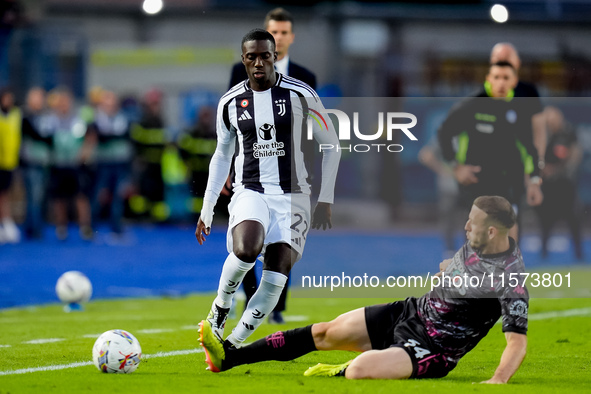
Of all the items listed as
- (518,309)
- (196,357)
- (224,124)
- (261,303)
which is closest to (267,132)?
(224,124)

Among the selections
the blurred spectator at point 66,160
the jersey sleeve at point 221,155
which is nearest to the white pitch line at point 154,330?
the jersey sleeve at point 221,155

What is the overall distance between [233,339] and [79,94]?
14.9 m

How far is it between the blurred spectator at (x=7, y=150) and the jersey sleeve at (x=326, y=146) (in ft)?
32.2

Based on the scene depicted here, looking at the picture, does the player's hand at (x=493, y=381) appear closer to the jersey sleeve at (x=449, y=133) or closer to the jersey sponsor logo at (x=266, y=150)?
the jersey sponsor logo at (x=266, y=150)

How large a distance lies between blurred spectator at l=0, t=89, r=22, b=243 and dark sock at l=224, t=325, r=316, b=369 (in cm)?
1038

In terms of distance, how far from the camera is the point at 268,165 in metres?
6.41

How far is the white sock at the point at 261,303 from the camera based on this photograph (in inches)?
234

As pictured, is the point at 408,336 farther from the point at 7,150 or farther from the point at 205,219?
the point at 7,150

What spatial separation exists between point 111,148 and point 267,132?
1004cm

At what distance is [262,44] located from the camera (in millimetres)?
6289

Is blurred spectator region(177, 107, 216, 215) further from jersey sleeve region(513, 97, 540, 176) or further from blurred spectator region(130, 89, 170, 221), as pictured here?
jersey sleeve region(513, 97, 540, 176)

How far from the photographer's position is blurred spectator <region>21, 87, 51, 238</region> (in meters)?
15.7

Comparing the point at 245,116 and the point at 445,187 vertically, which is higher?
the point at 245,116

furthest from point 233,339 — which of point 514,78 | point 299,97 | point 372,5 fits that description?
point 372,5
